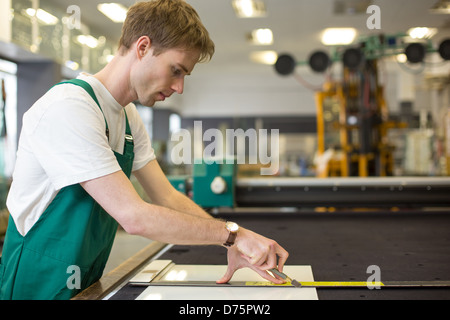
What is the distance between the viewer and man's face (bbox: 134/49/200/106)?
3.54ft

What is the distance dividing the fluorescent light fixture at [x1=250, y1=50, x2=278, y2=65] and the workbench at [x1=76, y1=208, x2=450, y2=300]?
6.47 metres

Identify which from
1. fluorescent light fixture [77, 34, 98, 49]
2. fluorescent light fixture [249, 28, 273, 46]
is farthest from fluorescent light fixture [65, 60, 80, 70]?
fluorescent light fixture [249, 28, 273, 46]

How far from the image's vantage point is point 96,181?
917 mm

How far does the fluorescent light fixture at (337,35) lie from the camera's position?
696cm

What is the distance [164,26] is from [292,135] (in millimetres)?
10306

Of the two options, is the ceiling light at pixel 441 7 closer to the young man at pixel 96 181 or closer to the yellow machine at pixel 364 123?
the yellow machine at pixel 364 123

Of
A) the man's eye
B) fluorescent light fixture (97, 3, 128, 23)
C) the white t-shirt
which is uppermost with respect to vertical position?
fluorescent light fixture (97, 3, 128, 23)

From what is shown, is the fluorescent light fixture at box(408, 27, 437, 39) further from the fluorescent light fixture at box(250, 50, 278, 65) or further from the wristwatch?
the wristwatch

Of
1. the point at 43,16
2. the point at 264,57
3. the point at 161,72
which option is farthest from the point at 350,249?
the point at 264,57

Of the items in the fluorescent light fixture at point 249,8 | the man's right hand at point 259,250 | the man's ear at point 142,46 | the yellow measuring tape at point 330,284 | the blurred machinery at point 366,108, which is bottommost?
the yellow measuring tape at point 330,284

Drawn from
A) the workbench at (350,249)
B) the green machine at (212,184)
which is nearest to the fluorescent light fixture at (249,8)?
the green machine at (212,184)

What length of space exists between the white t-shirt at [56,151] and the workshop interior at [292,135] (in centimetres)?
25
